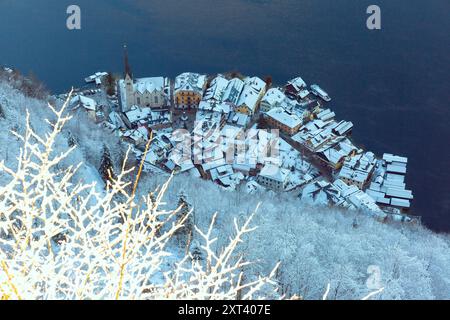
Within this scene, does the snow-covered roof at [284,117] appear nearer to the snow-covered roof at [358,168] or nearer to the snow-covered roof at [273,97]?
the snow-covered roof at [273,97]

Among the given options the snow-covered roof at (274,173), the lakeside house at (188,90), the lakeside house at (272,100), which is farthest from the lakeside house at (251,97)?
the snow-covered roof at (274,173)

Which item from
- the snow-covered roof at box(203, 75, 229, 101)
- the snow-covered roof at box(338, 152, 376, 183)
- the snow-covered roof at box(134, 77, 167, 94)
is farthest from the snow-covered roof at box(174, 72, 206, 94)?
the snow-covered roof at box(338, 152, 376, 183)

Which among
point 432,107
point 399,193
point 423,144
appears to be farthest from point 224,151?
point 432,107

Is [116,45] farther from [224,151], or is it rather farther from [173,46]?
[224,151]

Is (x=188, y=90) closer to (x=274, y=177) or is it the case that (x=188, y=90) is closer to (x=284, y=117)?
(x=284, y=117)

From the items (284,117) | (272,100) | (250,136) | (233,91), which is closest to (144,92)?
(233,91)

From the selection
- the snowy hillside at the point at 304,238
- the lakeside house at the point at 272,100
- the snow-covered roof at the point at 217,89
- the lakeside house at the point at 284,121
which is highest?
the snow-covered roof at the point at 217,89
